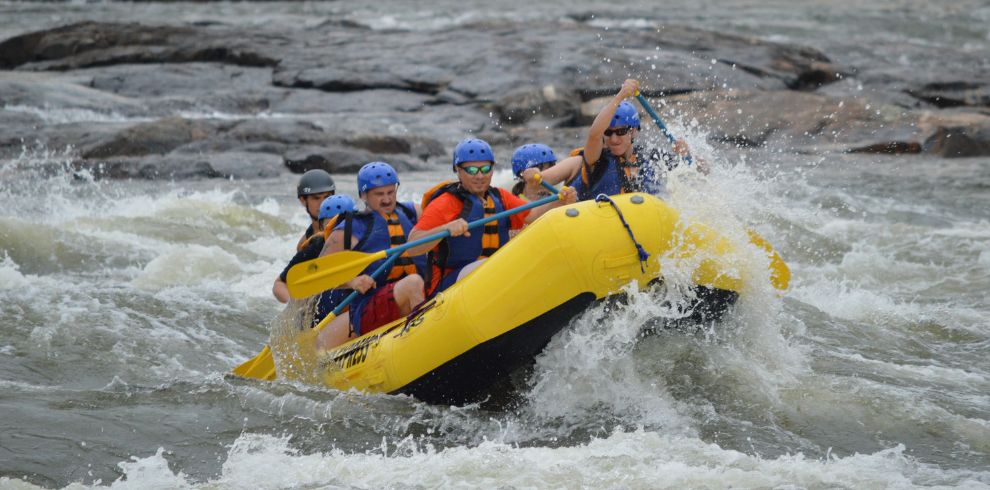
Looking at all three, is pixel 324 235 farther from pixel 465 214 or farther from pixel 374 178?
pixel 465 214

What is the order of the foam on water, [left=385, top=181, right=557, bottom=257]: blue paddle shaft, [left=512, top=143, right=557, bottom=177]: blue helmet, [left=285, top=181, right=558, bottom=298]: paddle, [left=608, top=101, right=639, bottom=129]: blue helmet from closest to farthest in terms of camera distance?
the foam on water → [left=385, top=181, right=557, bottom=257]: blue paddle shaft → [left=285, top=181, right=558, bottom=298]: paddle → [left=608, top=101, right=639, bottom=129]: blue helmet → [left=512, top=143, right=557, bottom=177]: blue helmet

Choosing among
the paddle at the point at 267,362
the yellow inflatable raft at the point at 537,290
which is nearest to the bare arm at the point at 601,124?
the yellow inflatable raft at the point at 537,290

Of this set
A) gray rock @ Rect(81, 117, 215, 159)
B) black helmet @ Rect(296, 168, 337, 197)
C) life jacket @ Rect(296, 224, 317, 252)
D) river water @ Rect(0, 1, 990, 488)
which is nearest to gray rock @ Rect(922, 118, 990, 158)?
river water @ Rect(0, 1, 990, 488)

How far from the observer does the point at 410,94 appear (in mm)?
19016

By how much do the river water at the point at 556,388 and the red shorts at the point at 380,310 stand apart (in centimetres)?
42

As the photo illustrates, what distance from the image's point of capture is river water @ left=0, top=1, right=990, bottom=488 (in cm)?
532

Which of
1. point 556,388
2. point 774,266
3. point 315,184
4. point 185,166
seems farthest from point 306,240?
point 185,166

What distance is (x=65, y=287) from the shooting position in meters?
9.08

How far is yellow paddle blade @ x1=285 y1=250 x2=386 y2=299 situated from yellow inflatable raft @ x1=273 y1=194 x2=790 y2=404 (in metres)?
0.37

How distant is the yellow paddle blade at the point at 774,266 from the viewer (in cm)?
615

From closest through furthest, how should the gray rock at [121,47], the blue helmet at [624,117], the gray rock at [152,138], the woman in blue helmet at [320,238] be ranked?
1. the woman in blue helmet at [320,238]
2. the blue helmet at [624,117]
3. the gray rock at [152,138]
4. the gray rock at [121,47]

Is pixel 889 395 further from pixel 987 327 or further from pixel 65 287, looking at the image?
pixel 65 287

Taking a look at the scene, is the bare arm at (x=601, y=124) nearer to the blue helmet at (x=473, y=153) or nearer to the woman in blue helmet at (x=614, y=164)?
the woman in blue helmet at (x=614, y=164)

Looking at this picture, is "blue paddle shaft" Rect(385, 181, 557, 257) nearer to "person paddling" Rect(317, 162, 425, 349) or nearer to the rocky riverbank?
"person paddling" Rect(317, 162, 425, 349)
